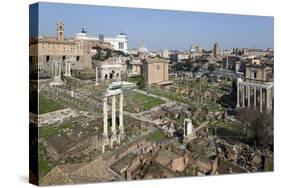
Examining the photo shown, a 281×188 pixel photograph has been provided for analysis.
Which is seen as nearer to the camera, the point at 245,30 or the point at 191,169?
the point at 191,169

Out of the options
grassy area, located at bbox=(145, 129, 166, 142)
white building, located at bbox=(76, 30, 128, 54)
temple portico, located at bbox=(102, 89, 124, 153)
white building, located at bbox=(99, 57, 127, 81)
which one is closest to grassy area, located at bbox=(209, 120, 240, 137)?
grassy area, located at bbox=(145, 129, 166, 142)

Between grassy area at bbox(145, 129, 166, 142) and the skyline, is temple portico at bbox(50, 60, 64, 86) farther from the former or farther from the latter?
grassy area at bbox(145, 129, 166, 142)

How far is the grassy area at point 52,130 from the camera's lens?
7301mm

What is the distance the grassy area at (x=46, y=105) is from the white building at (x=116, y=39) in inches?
43.9

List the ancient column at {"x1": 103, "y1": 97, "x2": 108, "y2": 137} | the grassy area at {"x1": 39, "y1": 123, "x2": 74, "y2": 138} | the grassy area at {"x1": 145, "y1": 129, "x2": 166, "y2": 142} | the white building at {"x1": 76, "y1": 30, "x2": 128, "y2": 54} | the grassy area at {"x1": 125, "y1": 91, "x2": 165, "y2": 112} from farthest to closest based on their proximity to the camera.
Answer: the grassy area at {"x1": 145, "y1": 129, "x2": 166, "y2": 142} → the grassy area at {"x1": 125, "y1": 91, "x2": 165, "y2": 112} → the ancient column at {"x1": 103, "y1": 97, "x2": 108, "y2": 137} → the white building at {"x1": 76, "y1": 30, "x2": 128, "y2": 54} → the grassy area at {"x1": 39, "y1": 123, "x2": 74, "y2": 138}

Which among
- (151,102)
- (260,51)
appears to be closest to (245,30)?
(260,51)

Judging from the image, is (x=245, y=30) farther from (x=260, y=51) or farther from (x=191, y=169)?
(x=191, y=169)

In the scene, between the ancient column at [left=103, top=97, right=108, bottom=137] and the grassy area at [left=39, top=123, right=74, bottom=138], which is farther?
the ancient column at [left=103, top=97, right=108, bottom=137]

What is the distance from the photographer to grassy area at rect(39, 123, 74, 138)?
287 inches

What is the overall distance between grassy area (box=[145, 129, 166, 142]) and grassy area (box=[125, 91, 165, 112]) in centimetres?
44

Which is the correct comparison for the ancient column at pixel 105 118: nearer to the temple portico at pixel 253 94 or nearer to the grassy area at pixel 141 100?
the grassy area at pixel 141 100

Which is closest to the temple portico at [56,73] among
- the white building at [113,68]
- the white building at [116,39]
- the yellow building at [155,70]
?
the white building at [116,39]

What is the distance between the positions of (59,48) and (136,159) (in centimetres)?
219

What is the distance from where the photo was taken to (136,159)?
26.3 feet
